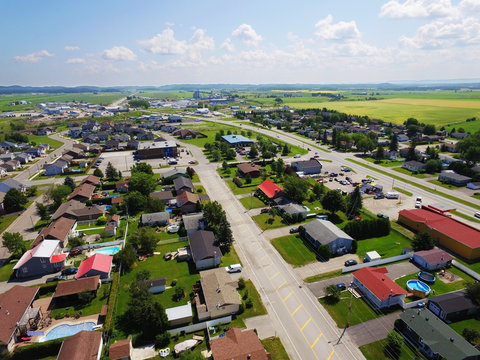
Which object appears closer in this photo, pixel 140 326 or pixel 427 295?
pixel 140 326

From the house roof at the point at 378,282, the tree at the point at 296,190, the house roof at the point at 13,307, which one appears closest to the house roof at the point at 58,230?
the house roof at the point at 13,307

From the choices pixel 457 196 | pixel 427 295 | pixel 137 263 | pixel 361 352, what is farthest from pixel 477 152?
pixel 137 263

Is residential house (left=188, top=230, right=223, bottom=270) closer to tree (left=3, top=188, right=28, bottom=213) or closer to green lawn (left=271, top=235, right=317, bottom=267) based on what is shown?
green lawn (left=271, top=235, right=317, bottom=267)

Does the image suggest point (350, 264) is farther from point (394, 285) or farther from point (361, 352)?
point (361, 352)

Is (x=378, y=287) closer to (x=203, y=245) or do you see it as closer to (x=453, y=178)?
(x=203, y=245)

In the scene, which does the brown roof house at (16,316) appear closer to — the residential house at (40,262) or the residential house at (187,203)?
the residential house at (40,262)

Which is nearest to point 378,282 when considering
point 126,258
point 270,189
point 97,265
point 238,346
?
point 238,346
